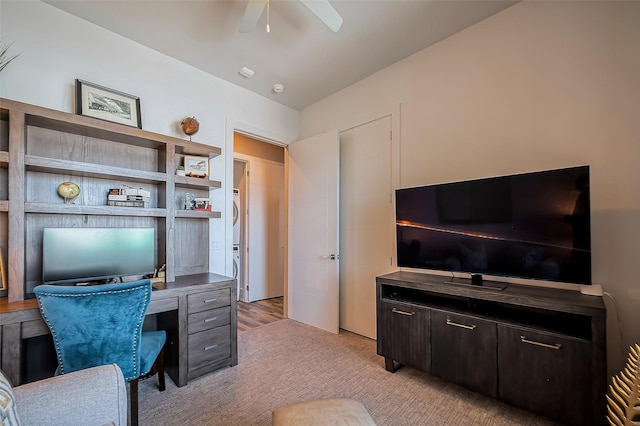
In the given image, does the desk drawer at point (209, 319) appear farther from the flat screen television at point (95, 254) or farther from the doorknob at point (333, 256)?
the doorknob at point (333, 256)

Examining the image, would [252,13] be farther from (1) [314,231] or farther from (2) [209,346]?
(2) [209,346]

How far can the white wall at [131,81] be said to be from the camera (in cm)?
203

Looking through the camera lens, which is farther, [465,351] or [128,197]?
[128,197]

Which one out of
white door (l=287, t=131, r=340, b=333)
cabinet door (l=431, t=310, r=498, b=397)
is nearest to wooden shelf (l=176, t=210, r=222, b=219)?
white door (l=287, t=131, r=340, b=333)

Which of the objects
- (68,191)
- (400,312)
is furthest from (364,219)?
(68,191)

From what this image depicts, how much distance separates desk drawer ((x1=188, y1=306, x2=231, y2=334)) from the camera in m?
2.21

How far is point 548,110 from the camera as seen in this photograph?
202cm

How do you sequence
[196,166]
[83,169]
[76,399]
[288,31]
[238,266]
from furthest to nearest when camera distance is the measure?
[238,266], [196,166], [288,31], [83,169], [76,399]

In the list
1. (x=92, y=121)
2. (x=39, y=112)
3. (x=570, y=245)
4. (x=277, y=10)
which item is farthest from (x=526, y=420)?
(x=39, y=112)

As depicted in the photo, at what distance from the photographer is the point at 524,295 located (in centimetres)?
175

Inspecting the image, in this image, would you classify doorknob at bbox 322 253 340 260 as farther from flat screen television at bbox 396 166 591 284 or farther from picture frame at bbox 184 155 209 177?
picture frame at bbox 184 155 209 177

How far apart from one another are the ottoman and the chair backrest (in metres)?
1.05

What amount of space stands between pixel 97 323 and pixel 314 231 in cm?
232

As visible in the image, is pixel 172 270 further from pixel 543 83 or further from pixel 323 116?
pixel 543 83
